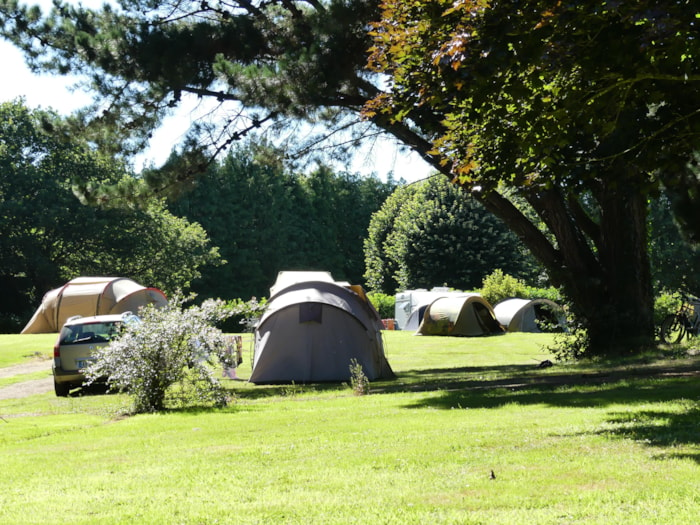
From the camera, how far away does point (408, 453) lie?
6.75 m

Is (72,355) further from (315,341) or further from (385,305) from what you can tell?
(385,305)

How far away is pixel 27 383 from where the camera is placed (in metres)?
18.8

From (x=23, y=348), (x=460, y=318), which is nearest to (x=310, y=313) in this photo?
(x=23, y=348)

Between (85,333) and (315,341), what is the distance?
4.64m

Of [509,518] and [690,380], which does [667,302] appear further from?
[509,518]

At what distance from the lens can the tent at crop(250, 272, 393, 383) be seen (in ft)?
55.9

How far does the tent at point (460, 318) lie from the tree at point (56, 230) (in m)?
15.1

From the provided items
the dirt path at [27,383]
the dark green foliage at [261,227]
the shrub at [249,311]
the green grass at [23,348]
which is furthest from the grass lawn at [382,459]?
the dark green foliage at [261,227]

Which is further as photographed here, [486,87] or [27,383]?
[27,383]

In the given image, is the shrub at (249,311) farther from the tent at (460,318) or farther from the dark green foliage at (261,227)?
the dark green foliage at (261,227)

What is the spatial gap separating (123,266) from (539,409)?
44.1 m

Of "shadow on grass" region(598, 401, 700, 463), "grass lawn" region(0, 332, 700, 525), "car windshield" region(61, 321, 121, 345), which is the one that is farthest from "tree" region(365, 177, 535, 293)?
"shadow on grass" region(598, 401, 700, 463)

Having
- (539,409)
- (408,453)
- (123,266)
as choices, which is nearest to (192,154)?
(539,409)

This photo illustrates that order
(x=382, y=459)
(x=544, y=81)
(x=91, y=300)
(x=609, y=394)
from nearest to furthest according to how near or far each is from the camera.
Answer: (x=382, y=459), (x=544, y=81), (x=609, y=394), (x=91, y=300)
